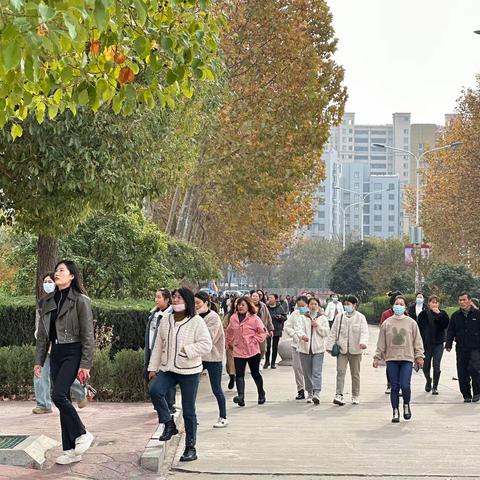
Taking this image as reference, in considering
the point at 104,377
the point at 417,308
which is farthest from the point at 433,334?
the point at 104,377

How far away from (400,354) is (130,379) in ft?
13.1

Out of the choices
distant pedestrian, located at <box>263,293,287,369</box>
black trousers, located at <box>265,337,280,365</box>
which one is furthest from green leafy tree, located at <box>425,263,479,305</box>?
black trousers, located at <box>265,337,280,365</box>

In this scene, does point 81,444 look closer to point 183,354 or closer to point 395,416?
point 183,354

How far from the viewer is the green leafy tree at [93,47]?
5777 mm

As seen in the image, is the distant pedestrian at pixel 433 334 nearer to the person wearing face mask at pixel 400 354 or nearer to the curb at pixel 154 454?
the person wearing face mask at pixel 400 354

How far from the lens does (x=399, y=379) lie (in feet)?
46.1

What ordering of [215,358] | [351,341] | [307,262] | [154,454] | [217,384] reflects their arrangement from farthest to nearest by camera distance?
1. [307,262]
2. [351,341]
3. [215,358]
4. [217,384]
5. [154,454]

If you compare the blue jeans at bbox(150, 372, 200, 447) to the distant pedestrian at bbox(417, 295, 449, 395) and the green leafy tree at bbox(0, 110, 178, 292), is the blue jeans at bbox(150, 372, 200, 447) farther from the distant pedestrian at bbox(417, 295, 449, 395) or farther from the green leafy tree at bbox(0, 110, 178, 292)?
the distant pedestrian at bbox(417, 295, 449, 395)

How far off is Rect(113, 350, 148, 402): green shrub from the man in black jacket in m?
4.69

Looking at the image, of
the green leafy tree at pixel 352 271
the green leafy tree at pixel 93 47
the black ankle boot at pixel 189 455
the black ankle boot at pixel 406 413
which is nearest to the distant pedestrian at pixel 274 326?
the black ankle boot at pixel 406 413

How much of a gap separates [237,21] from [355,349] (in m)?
18.2

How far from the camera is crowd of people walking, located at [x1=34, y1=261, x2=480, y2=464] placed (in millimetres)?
9938

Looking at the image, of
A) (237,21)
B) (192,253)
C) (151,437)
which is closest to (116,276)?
(192,253)

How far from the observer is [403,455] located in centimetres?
1093
